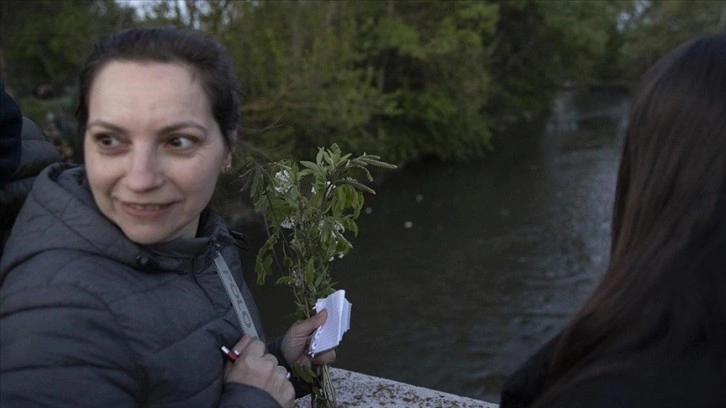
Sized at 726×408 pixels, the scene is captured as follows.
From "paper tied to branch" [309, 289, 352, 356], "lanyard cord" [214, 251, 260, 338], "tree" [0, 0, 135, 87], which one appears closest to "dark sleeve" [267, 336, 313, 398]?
"paper tied to branch" [309, 289, 352, 356]

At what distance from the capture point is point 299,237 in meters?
2.29

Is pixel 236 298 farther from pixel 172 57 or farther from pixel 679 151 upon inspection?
pixel 679 151

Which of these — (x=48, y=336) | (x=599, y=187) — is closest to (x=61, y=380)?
(x=48, y=336)

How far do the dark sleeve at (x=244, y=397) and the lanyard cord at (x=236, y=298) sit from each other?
0.43 feet

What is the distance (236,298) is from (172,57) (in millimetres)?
536

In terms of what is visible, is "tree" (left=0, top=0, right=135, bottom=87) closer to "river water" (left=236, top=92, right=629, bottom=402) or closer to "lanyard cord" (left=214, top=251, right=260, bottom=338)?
"river water" (left=236, top=92, right=629, bottom=402)

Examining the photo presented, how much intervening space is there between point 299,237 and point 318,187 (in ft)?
0.51

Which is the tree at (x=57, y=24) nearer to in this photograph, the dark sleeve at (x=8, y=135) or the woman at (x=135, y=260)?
the dark sleeve at (x=8, y=135)

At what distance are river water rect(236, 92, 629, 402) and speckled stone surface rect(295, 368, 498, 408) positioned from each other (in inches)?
126

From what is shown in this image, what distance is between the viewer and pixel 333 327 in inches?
82.0

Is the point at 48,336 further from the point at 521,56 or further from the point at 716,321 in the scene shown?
the point at 521,56

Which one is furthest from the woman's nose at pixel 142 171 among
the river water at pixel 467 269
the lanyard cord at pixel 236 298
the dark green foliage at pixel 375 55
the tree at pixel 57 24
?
the tree at pixel 57 24

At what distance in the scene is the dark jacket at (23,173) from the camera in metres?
1.72

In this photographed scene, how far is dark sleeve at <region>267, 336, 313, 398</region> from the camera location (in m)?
2.11
